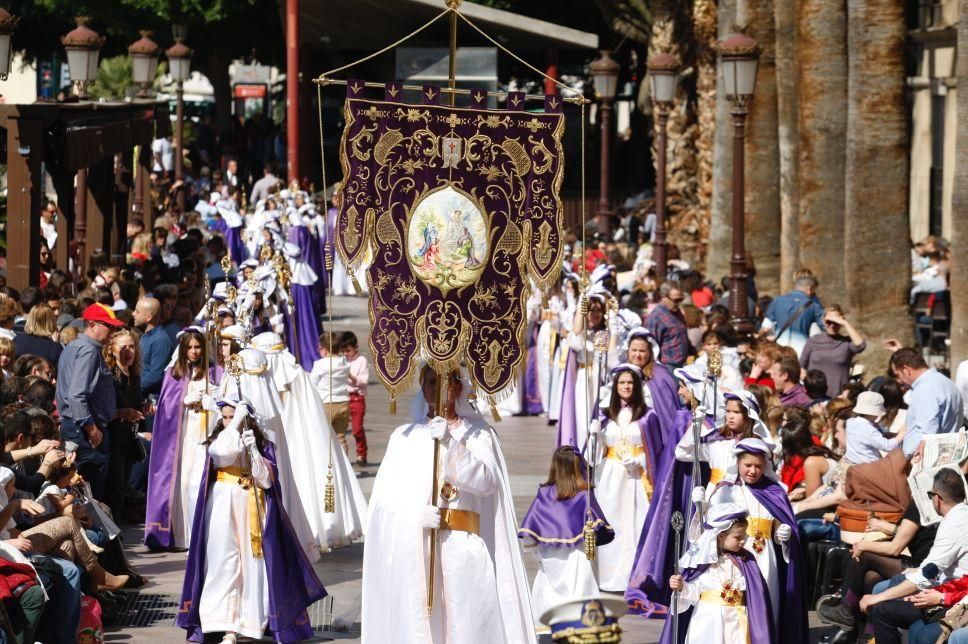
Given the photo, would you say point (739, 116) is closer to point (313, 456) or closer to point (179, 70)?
point (313, 456)


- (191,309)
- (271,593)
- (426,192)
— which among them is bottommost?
(271,593)

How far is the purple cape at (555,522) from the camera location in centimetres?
1155

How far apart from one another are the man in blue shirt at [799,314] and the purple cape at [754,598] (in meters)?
→ 8.95

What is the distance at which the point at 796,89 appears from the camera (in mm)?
24266

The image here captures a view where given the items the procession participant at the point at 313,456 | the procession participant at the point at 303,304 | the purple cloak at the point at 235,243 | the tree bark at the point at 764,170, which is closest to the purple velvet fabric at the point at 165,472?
the procession participant at the point at 313,456

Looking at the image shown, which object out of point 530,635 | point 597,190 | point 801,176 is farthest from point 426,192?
point 597,190

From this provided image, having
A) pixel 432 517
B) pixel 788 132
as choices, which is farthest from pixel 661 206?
pixel 432 517

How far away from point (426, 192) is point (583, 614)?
198 inches

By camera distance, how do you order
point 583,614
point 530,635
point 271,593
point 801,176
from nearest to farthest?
point 583,614
point 530,635
point 271,593
point 801,176

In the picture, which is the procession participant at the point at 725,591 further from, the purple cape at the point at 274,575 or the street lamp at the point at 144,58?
the street lamp at the point at 144,58

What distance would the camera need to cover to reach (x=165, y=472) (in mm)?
14328

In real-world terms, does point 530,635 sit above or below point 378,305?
below

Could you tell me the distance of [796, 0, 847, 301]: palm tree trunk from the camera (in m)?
21.1

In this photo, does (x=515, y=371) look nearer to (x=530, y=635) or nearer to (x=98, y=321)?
(x=530, y=635)
